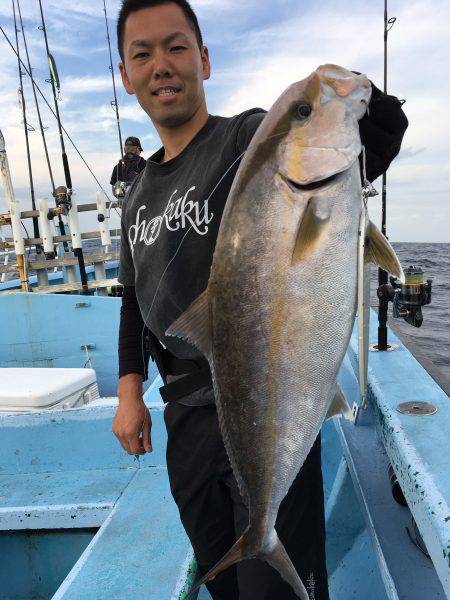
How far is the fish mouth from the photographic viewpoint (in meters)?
1.16

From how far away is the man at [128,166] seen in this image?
7445 millimetres

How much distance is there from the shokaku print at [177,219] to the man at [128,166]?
5.59 m

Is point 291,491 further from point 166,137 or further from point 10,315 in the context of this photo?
point 10,315

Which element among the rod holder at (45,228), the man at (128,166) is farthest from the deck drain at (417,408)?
the rod holder at (45,228)

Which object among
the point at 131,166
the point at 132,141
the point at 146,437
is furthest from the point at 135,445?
the point at 132,141

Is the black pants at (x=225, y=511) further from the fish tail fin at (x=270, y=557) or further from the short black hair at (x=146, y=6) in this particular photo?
the short black hair at (x=146, y=6)

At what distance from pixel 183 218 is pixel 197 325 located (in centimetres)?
53

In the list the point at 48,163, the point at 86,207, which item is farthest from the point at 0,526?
the point at 48,163

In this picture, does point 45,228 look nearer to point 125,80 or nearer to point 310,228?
point 125,80

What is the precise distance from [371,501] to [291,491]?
99cm

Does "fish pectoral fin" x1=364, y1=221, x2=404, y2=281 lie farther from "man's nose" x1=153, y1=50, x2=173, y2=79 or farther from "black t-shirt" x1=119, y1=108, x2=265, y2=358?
"man's nose" x1=153, y1=50, x2=173, y2=79

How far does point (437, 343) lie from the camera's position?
10.5 metres

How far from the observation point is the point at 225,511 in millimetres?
1783

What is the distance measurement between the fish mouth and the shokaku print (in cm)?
Result: 53
